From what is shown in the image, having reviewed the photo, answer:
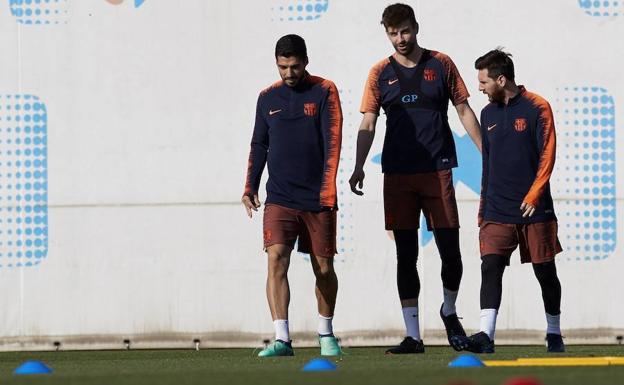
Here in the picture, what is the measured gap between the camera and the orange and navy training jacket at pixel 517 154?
773 cm

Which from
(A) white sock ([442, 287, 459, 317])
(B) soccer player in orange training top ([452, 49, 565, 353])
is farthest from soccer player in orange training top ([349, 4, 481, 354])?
(B) soccer player in orange training top ([452, 49, 565, 353])

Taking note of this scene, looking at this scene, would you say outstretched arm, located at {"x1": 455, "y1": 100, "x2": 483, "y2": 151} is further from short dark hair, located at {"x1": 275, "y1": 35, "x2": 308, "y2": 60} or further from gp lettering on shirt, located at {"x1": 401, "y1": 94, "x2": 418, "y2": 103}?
short dark hair, located at {"x1": 275, "y1": 35, "x2": 308, "y2": 60}

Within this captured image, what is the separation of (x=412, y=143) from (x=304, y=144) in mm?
562

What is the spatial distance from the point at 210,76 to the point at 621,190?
2.69 meters

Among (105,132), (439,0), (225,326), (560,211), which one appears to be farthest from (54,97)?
(560,211)

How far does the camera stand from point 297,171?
788 centimetres

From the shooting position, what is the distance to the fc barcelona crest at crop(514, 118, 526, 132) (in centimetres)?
777

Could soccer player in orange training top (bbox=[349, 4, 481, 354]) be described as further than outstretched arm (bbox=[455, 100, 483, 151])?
No

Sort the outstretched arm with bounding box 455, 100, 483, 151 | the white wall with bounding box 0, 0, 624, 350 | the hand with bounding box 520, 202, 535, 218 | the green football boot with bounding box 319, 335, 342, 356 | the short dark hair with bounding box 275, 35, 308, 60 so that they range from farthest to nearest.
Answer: the white wall with bounding box 0, 0, 624, 350, the outstretched arm with bounding box 455, 100, 483, 151, the green football boot with bounding box 319, 335, 342, 356, the short dark hair with bounding box 275, 35, 308, 60, the hand with bounding box 520, 202, 535, 218

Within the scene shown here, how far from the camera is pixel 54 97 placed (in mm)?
9820

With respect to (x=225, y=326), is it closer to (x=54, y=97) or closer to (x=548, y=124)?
(x=54, y=97)

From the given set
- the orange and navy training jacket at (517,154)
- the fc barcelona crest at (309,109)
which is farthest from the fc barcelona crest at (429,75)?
the fc barcelona crest at (309,109)

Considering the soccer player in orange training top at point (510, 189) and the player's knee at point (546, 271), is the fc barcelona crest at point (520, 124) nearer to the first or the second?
the soccer player in orange training top at point (510, 189)

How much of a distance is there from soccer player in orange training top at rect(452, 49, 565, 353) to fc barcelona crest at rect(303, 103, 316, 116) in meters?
0.90
